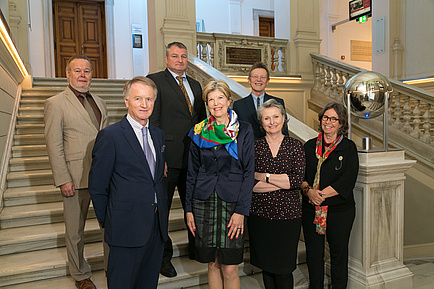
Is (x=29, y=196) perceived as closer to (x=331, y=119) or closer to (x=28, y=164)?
(x=28, y=164)

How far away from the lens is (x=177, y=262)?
10.5 ft

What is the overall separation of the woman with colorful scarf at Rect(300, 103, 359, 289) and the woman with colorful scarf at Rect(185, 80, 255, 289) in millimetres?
665

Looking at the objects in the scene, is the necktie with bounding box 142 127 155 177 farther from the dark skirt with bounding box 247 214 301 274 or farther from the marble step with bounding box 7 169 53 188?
the marble step with bounding box 7 169 53 188

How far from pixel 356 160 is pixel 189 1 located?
227 inches

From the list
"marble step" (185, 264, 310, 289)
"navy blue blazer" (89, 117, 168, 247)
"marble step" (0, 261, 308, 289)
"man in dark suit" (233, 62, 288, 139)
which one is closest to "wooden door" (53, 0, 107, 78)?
"marble step" (0, 261, 308, 289)

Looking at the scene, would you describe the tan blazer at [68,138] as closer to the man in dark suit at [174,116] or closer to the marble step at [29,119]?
the man in dark suit at [174,116]

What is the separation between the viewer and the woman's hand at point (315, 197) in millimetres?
2611

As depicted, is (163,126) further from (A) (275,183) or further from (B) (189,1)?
(B) (189,1)

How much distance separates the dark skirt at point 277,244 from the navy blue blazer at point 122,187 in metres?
0.86

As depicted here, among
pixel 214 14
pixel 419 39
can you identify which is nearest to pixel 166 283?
pixel 419 39

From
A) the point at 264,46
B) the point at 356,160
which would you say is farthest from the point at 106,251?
the point at 264,46

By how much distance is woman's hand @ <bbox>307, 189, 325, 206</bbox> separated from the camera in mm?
2611

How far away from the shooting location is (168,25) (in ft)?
23.5

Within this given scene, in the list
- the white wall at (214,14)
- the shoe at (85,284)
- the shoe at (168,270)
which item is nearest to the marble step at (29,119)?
the shoe at (85,284)
